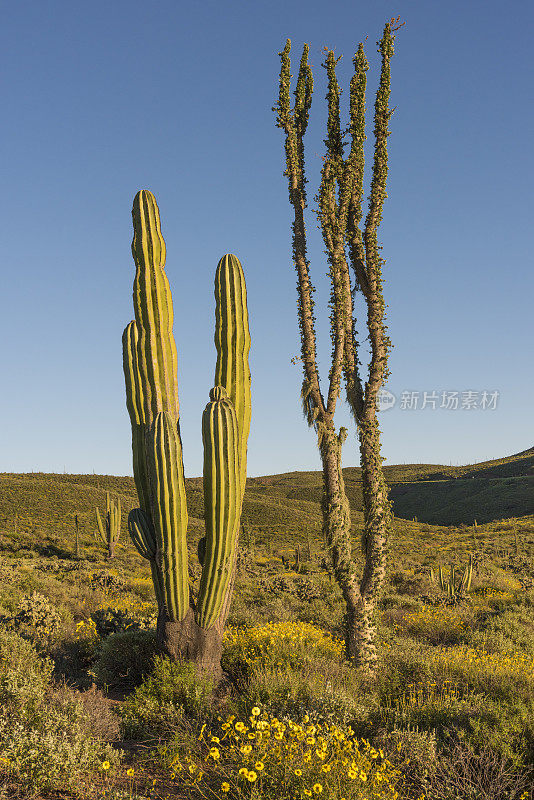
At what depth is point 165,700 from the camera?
5.84 meters

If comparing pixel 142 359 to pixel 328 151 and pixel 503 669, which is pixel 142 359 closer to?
pixel 328 151

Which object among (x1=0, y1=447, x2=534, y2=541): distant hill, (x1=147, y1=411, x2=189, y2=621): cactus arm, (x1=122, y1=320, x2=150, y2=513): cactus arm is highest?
(x1=122, y1=320, x2=150, y2=513): cactus arm

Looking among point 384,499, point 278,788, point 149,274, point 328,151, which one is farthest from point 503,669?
point 328,151

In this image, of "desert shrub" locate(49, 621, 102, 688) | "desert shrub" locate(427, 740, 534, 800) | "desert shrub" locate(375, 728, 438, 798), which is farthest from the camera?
"desert shrub" locate(49, 621, 102, 688)

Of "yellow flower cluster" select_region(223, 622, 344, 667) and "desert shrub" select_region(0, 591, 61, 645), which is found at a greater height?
"desert shrub" select_region(0, 591, 61, 645)

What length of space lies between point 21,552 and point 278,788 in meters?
24.1

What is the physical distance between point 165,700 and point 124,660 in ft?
5.33

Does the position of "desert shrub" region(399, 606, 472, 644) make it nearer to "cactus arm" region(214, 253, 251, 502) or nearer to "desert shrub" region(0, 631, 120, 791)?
"cactus arm" region(214, 253, 251, 502)

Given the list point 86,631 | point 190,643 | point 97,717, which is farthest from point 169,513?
point 86,631

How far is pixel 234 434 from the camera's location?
690 centimetres

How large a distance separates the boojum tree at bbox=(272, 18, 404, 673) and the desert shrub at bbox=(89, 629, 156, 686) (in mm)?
2966

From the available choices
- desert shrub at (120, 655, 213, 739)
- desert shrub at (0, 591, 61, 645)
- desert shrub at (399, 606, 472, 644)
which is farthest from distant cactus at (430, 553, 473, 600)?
desert shrub at (0, 591, 61, 645)

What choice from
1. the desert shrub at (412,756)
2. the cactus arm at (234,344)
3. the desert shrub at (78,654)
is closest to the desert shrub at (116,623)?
the desert shrub at (78,654)

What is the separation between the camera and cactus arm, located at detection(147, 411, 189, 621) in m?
6.80
